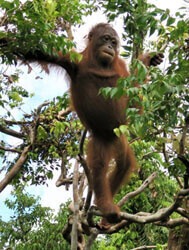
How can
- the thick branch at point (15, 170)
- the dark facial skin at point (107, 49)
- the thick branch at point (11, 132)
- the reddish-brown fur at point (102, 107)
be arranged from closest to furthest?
the reddish-brown fur at point (102, 107) → the dark facial skin at point (107, 49) → the thick branch at point (15, 170) → the thick branch at point (11, 132)

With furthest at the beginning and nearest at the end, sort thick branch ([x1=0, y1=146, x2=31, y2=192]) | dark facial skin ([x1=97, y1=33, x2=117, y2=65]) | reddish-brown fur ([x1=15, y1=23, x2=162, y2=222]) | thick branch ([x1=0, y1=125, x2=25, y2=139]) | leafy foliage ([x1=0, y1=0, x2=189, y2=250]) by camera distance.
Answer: thick branch ([x1=0, y1=125, x2=25, y2=139]) → thick branch ([x1=0, y1=146, x2=31, y2=192]) → dark facial skin ([x1=97, y1=33, x2=117, y2=65]) → reddish-brown fur ([x1=15, y1=23, x2=162, y2=222]) → leafy foliage ([x1=0, y1=0, x2=189, y2=250])

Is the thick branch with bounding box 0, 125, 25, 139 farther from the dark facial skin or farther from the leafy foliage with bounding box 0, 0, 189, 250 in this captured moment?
the dark facial skin

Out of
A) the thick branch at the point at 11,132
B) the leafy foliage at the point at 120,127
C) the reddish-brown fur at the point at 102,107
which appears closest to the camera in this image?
the leafy foliage at the point at 120,127

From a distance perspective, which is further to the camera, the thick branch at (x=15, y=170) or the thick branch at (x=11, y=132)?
the thick branch at (x=11, y=132)

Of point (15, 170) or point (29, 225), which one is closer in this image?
point (15, 170)

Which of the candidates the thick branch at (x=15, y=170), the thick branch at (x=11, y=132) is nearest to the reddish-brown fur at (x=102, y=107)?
the thick branch at (x=15, y=170)

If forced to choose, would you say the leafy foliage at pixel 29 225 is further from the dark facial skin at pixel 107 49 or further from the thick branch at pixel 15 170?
the dark facial skin at pixel 107 49

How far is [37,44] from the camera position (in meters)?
3.04

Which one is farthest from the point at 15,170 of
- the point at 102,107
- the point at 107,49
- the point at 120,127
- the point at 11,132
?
the point at 120,127

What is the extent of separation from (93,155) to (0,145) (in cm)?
314

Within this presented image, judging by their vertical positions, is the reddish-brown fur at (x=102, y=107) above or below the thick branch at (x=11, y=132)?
below

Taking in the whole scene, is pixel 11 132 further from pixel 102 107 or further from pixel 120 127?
pixel 120 127

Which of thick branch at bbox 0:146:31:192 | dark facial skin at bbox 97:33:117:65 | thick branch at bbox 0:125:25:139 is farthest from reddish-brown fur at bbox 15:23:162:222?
thick branch at bbox 0:125:25:139

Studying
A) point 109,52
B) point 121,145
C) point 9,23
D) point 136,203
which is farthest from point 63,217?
point 9,23
